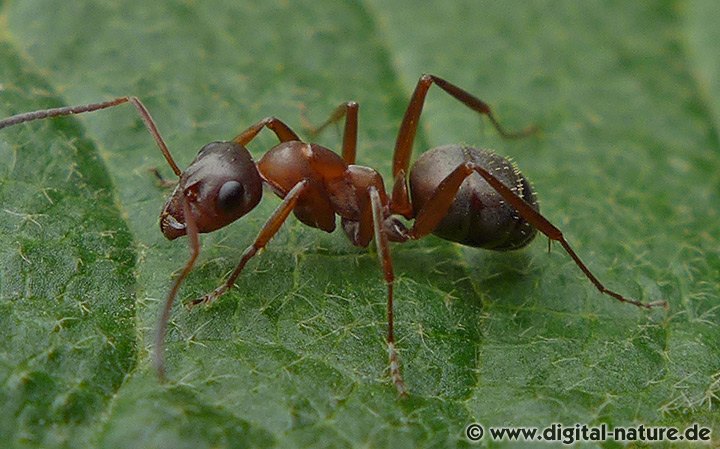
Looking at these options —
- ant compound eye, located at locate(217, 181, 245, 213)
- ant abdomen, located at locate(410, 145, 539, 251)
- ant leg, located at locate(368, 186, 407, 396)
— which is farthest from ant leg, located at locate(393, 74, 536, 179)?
ant compound eye, located at locate(217, 181, 245, 213)

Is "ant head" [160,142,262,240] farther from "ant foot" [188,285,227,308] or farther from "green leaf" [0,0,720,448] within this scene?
"ant foot" [188,285,227,308]

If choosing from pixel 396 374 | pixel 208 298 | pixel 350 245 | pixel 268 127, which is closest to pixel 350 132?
pixel 268 127

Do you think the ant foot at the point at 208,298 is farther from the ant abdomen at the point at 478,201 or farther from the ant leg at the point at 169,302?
the ant abdomen at the point at 478,201

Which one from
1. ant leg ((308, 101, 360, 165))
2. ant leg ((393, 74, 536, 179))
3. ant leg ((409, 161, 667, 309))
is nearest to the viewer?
ant leg ((409, 161, 667, 309))

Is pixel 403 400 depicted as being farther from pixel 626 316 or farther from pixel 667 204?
pixel 667 204

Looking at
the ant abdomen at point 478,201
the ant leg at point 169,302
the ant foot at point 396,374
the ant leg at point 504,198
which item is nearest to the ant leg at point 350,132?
the ant abdomen at point 478,201

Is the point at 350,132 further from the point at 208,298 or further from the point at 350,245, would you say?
the point at 208,298
